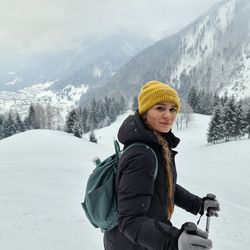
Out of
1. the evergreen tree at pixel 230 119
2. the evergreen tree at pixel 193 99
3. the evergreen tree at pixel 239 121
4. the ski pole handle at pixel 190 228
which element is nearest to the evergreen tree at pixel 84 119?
the evergreen tree at pixel 193 99

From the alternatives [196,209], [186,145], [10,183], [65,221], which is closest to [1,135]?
[186,145]

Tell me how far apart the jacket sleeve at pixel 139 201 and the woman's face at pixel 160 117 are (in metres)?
0.38

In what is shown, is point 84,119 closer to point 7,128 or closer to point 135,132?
point 7,128

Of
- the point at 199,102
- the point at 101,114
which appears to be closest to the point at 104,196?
the point at 199,102

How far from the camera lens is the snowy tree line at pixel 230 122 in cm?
5306

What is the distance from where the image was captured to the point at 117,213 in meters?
2.53

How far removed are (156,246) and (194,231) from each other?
297 millimetres

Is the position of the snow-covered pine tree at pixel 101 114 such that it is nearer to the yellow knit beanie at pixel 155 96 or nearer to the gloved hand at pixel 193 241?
the yellow knit beanie at pixel 155 96

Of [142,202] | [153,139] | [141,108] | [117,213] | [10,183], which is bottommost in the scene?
[10,183]

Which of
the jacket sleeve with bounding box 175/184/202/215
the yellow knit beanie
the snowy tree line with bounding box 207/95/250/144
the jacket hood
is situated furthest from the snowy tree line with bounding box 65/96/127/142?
the jacket hood

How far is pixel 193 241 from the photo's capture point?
2.00 metres

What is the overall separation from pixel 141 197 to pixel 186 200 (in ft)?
3.76

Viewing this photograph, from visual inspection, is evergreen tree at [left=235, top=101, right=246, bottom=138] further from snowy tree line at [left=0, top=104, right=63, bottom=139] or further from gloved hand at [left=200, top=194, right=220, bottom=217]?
gloved hand at [left=200, top=194, right=220, bottom=217]

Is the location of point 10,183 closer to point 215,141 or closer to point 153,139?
point 153,139
